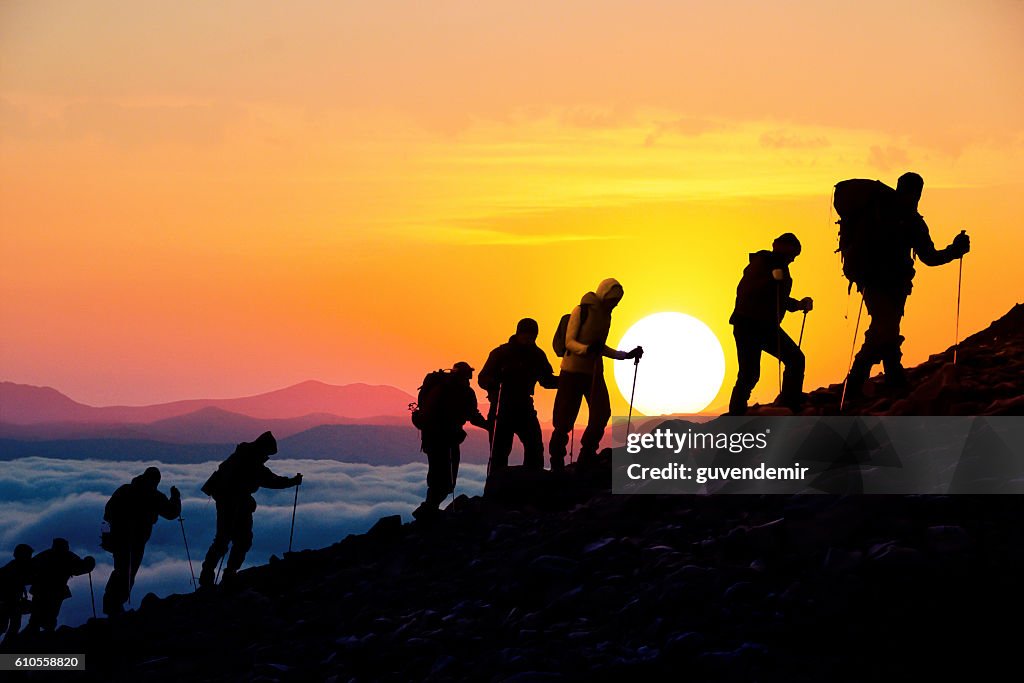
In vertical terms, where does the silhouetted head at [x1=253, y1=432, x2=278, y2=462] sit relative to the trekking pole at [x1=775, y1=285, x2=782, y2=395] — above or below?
below

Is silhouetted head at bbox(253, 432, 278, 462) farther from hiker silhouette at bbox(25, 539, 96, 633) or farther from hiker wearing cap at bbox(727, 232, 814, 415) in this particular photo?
hiker wearing cap at bbox(727, 232, 814, 415)

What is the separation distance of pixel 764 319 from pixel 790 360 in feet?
2.11

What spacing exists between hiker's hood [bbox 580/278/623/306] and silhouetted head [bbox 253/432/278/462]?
5251 millimetres

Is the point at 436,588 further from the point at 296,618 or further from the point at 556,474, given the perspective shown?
the point at 556,474

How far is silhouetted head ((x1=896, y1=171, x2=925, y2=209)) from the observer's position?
61.4ft

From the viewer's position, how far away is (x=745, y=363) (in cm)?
1880

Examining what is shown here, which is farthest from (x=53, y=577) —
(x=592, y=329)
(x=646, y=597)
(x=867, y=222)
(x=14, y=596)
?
(x=867, y=222)

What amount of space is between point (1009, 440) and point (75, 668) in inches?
434

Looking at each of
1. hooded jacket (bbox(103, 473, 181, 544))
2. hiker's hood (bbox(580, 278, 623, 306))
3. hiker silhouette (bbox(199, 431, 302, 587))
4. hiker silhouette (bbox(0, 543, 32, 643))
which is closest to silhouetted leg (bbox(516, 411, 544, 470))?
hiker's hood (bbox(580, 278, 623, 306))

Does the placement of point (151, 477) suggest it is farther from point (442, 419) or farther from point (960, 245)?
point (960, 245)

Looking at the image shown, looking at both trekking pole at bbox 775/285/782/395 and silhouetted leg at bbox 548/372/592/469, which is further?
silhouetted leg at bbox 548/372/592/469

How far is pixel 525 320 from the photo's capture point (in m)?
21.7

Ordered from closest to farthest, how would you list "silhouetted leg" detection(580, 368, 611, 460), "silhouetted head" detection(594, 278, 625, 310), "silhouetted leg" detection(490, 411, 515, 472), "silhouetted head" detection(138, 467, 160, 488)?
"silhouetted head" detection(594, 278, 625, 310), "silhouetted leg" detection(580, 368, 611, 460), "silhouetted leg" detection(490, 411, 515, 472), "silhouetted head" detection(138, 467, 160, 488)

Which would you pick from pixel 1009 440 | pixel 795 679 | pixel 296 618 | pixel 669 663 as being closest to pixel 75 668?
pixel 296 618
